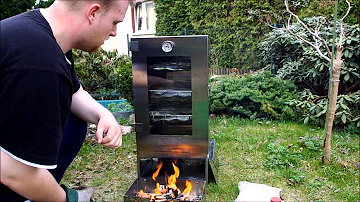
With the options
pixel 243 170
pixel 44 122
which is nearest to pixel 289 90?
pixel 243 170

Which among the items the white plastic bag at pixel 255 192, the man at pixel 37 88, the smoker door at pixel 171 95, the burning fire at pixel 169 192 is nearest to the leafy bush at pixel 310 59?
the smoker door at pixel 171 95

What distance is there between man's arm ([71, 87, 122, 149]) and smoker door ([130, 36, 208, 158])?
94cm

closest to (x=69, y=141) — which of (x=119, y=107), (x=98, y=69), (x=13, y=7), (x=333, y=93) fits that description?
(x=333, y=93)

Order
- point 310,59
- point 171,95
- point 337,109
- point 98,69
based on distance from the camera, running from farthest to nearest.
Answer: point 98,69, point 310,59, point 337,109, point 171,95

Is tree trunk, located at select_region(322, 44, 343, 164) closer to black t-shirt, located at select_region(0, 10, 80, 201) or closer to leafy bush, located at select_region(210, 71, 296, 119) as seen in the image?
leafy bush, located at select_region(210, 71, 296, 119)

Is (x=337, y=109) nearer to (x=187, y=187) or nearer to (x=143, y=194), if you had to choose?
(x=187, y=187)

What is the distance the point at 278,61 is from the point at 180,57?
3927 millimetres

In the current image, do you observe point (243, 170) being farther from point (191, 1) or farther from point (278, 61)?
point (191, 1)

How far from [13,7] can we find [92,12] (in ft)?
9.99

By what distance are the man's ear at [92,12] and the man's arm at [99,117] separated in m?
0.49

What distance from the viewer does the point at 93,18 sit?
977 millimetres

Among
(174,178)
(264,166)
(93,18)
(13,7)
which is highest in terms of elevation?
(13,7)

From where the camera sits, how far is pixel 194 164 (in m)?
2.62

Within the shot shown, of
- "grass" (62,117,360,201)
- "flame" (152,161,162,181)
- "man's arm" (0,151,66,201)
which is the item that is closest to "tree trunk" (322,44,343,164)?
"grass" (62,117,360,201)
